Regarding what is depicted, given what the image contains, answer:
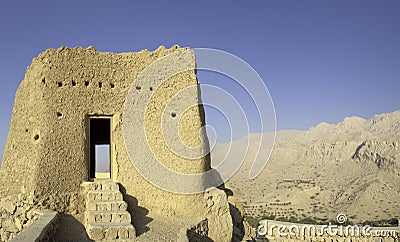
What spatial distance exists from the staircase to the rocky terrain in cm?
1367

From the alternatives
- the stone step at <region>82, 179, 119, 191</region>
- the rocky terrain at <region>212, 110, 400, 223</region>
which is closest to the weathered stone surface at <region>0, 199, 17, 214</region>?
the stone step at <region>82, 179, 119, 191</region>

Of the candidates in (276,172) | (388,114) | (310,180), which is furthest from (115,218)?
(388,114)

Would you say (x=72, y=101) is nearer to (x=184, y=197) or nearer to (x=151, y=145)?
(x=151, y=145)

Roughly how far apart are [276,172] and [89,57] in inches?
1845

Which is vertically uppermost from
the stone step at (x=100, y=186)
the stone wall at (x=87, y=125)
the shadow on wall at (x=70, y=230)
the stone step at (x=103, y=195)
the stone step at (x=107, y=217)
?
the stone wall at (x=87, y=125)

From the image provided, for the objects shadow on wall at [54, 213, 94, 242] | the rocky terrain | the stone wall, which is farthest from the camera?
the rocky terrain

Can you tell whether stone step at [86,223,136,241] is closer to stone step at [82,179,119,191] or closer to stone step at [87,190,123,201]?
stone step at [87,190,123,201]

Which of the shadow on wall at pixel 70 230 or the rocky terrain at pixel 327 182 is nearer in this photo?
the shadow on wall at pixel 70 230

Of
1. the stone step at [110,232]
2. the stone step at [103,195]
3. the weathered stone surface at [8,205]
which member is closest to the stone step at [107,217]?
the stone step at [110,232]

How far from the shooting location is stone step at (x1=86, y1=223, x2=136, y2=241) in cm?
761

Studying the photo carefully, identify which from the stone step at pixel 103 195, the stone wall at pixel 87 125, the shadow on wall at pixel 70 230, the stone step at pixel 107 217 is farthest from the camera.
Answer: the stone wall at pixel 87 125

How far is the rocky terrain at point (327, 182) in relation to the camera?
1352 inches

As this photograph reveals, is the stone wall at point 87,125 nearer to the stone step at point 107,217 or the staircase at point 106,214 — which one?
the staircase at point 106,214

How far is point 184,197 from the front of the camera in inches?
385
